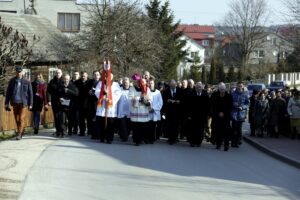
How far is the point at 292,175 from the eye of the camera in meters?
12.1

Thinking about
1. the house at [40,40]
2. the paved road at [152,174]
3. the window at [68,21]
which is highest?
the window at [68,21]

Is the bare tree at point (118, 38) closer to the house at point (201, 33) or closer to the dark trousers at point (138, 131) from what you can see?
the dark trousers at point (138, 131)

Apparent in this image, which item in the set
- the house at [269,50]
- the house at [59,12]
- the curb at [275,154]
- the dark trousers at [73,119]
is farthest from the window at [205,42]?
the dark trousers at [73,119]

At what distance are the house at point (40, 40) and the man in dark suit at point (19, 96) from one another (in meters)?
16.0

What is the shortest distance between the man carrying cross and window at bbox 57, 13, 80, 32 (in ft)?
136

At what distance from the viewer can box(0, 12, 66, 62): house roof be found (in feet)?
109

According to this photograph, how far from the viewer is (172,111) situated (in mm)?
16609

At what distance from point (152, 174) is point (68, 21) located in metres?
48.5

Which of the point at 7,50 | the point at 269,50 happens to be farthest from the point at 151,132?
the point at 269,50

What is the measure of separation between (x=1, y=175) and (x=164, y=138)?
28.5 feet

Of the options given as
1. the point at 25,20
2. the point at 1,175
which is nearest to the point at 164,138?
the point at 1,175

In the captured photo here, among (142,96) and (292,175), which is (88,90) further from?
(292,175)

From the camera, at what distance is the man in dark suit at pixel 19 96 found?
14844 millimetres

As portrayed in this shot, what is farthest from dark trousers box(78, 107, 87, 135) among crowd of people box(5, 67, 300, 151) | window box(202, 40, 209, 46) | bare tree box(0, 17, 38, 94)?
window box(202, 40, 209, 46)
